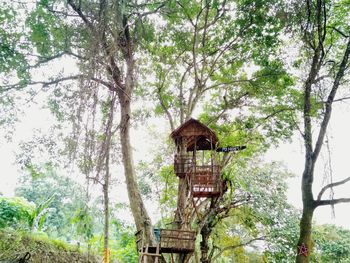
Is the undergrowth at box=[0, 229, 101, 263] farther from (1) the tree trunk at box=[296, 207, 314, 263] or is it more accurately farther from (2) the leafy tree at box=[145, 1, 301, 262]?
(1) the tree trunk at box=[296, 207, 314, 263]

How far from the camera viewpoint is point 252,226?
7305mm

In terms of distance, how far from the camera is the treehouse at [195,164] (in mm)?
5691

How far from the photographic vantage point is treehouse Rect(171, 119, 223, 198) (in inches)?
224

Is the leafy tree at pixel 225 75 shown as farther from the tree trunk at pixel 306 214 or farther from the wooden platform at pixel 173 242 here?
the tree trunk at pixel 306 214

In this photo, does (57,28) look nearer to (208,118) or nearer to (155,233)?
(155,233)

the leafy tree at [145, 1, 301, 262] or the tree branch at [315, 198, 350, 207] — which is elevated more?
the leafy tree at [145, 1, 301, 262]

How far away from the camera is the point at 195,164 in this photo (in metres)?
5.83

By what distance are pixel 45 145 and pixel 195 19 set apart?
4.00m

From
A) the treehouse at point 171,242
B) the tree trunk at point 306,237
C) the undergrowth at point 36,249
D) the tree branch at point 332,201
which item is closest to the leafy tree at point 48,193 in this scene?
the undergrowth at point 36,249

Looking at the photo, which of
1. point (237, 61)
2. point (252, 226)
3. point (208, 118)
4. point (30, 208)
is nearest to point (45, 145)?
point (30, 208)

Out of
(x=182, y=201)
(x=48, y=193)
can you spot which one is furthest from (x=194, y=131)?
(x=48, y=193)

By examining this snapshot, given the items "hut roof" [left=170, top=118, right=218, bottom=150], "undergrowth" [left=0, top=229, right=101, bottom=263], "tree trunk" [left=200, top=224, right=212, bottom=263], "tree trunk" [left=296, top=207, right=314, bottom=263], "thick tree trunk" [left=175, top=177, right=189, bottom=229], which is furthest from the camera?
"tree trunk" [left=200, top=224, right=212, bottom=263]

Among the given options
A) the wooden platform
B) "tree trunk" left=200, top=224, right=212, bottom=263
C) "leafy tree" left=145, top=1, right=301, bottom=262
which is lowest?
"tree trunk" left=200, top=224, right=212, bottom=263

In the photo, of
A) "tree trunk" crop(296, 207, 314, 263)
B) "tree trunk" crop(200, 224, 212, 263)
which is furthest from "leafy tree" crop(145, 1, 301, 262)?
"tree trunk" crop(296, 207, 314, 263)
